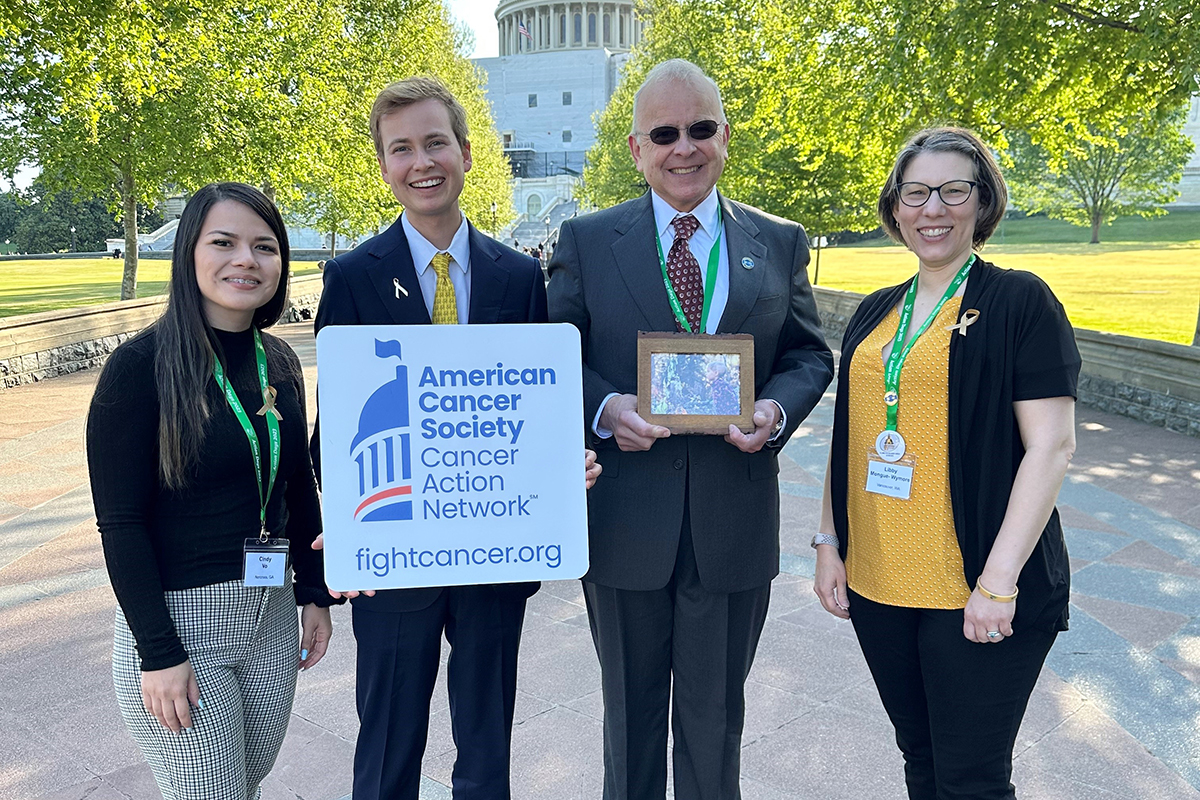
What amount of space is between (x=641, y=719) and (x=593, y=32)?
376 ft

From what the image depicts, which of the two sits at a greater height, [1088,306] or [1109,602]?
[1088,306]

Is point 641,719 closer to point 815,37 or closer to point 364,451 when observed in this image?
point 364,451

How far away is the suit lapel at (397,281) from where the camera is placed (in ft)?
8.47

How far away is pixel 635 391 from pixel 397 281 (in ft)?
2.71

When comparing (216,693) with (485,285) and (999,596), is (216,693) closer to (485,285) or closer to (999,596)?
(485,285)

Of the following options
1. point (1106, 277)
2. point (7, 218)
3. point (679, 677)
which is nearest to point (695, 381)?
point (679, 677)

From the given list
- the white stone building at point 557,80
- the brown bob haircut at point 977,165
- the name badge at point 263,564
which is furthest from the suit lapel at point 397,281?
the white stone building at point 557,80

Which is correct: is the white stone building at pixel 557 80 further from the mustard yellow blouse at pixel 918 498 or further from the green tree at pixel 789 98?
the mustard yellow blouse at pixel 918 498

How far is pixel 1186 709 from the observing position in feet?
12.5

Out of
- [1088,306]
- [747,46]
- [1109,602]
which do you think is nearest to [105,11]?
[1109,602]

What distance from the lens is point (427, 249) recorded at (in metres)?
2.69

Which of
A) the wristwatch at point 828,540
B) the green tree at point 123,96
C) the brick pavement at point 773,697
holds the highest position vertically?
the green tree at point 123,96

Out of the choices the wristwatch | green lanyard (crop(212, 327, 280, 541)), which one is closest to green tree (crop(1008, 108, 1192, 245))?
the wristwatch

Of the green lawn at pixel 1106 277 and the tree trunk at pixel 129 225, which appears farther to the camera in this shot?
the green lawn at pixel 1106 277
